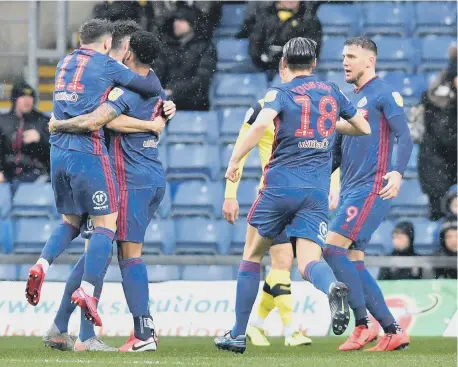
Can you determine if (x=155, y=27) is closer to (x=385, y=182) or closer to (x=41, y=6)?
(x=41, y=6)

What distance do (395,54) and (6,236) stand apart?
4.41 meters

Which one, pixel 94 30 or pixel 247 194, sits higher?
pixel 94 30

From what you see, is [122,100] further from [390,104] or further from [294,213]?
[390,104]

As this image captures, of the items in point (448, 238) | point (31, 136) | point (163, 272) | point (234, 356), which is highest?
point (31, 136)

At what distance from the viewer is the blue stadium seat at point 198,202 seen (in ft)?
37.7

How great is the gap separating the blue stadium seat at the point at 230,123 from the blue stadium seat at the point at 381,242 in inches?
66.2

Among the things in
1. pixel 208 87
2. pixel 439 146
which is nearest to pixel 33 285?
pixel 208 87

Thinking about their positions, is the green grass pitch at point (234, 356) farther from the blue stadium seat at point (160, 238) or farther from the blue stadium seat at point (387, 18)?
the blue stadium seat at point (387, 18)

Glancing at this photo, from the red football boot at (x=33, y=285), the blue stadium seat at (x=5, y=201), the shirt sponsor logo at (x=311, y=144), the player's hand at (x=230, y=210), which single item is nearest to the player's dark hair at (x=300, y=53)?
the shirt sponsor logo at (x=311, y=144)

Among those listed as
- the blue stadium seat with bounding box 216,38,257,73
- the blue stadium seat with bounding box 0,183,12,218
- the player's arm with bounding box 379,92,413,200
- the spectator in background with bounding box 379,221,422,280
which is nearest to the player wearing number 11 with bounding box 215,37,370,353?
the player's arm with bounding box 379,92,413,200

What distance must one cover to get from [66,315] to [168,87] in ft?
15.6

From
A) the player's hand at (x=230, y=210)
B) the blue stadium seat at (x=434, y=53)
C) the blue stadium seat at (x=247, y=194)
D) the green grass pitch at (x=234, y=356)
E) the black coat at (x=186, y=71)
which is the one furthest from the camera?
the blue stadium seat at (x=434, y=53)

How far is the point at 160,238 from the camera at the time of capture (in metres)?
11.3

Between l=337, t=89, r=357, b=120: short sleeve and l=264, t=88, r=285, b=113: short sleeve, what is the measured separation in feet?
1.27
